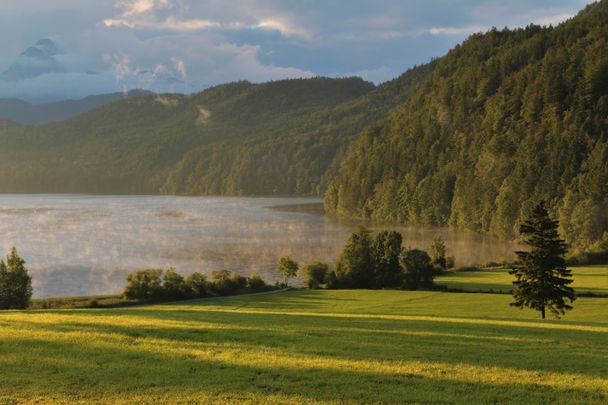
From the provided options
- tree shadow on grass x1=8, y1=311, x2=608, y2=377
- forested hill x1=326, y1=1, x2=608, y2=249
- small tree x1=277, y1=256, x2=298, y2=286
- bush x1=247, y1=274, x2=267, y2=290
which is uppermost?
forested hill x1=326, y1=1, x2=608, y2=249

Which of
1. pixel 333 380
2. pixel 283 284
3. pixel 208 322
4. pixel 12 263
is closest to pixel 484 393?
pixel 333 380

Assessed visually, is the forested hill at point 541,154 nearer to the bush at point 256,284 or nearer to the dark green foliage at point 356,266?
the dark green foliage at point 356,266

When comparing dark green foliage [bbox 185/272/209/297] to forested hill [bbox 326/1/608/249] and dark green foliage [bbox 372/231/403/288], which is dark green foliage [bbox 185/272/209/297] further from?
forested hill [bbox 326/1/608/249]

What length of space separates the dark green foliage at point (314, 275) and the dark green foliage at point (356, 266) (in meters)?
1.60

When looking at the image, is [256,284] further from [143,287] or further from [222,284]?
[143,287]

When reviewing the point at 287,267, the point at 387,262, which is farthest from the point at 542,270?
the point at 287,267

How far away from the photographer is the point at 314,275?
84.6m

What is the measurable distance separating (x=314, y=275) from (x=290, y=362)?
215ft

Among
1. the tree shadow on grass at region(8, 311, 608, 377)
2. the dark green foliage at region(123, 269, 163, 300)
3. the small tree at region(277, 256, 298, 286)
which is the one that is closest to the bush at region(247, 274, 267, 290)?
the small tree at region(277, 256, 298, 286)

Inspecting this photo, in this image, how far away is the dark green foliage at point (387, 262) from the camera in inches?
3351

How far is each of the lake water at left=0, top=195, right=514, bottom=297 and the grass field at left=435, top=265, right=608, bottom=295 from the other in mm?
20243

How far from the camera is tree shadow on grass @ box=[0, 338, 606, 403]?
52.4ft

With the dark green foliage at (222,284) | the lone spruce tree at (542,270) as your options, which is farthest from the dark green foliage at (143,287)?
the lone spruce tree at (542,270)

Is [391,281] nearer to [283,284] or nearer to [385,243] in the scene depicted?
[385,243]
